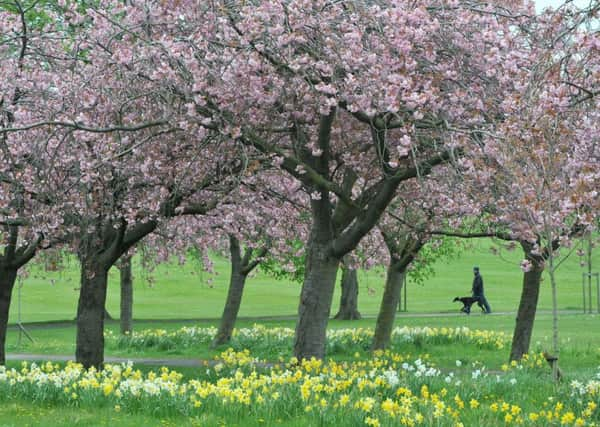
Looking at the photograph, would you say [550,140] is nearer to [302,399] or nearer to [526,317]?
[302,399]

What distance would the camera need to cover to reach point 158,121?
11.5 metres

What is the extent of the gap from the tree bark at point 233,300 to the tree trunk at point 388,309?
4787 mm

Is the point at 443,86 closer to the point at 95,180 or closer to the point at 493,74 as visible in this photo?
the point at 493,74

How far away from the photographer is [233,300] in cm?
2397

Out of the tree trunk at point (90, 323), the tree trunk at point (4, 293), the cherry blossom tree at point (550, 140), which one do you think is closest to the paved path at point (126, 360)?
the tree trunk at point (90, 323)

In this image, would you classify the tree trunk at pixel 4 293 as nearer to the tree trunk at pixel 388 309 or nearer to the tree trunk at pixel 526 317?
the tree trunk at pixel 388 309

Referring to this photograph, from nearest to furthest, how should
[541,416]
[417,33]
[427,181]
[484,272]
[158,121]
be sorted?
[541,416], [417,33], [158,121], [427,181], [484,272]

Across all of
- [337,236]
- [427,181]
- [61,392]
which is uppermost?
[427,181]

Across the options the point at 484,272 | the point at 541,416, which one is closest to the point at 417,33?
the point at 541,416

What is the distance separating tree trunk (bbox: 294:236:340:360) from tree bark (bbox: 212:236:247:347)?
994cm

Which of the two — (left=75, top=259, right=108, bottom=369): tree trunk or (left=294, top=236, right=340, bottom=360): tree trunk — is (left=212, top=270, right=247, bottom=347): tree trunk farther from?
(left=294, top=236, right=340, bottom=360): tree trunk

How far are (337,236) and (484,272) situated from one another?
2494 inches

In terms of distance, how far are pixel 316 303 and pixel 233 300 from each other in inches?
427

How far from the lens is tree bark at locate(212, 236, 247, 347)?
23.4 m
